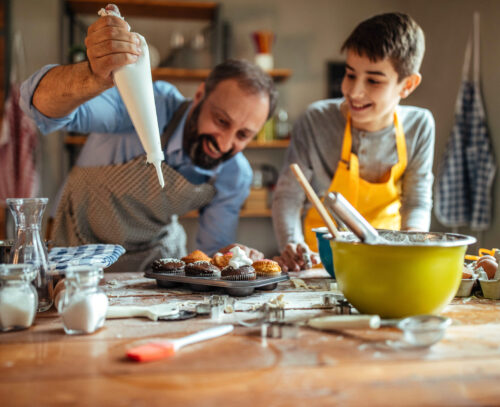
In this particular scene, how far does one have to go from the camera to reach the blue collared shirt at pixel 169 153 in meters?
1.67

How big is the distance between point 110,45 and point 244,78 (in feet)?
2.63

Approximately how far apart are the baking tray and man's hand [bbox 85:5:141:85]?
1.50ft

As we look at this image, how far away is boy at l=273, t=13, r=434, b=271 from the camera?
1589 mm

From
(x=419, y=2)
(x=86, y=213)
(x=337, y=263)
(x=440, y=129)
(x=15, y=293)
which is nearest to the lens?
(x=15, y=293)

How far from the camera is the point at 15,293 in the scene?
0.76 m

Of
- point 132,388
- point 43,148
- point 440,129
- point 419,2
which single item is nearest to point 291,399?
point 132,388

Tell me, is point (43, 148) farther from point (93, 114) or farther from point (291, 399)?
point (291, 399)

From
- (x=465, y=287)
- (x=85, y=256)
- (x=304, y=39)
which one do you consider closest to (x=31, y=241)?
(x=85, y=256)

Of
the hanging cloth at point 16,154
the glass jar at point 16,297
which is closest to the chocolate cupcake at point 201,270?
the glass jar at point 16,297

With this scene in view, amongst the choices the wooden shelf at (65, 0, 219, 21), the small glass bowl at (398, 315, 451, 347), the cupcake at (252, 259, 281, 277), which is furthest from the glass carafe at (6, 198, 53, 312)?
the wooden shelf at (65, 0, 219, 21)

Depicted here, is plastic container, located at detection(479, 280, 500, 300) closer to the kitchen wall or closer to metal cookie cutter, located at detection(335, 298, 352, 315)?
metal cookie cutter, located at detection(335, 298, 352, 315)

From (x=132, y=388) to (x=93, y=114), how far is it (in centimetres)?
124

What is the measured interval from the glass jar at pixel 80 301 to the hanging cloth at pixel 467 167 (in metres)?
2.60

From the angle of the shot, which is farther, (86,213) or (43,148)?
(43,148)
